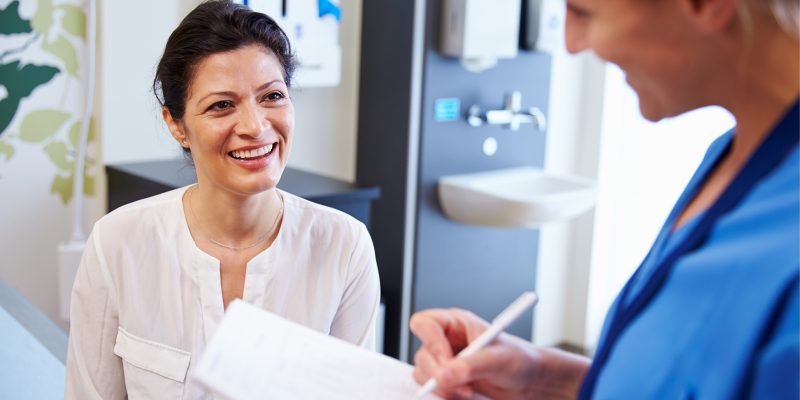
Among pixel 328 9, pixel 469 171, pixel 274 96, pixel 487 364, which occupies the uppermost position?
pixel 328 9

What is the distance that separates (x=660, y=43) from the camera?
68cm

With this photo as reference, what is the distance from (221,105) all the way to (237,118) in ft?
0.14

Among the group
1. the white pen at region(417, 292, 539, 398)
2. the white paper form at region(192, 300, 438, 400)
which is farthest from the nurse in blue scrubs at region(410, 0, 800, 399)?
the white paper form at region(192, 300, 438, 400)

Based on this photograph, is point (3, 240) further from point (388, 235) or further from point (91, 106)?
point (388, 235)

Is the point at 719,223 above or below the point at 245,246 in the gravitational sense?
above

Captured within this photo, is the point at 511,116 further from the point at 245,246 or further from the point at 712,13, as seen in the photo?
the point at 712,13

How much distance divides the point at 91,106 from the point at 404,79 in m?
1.06

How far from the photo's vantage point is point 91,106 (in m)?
2.82

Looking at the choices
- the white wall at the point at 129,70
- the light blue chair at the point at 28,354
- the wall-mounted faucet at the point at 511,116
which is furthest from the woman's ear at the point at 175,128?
the wall-mounted faucet at the point at 511,116

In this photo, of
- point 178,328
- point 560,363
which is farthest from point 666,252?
point 178,328

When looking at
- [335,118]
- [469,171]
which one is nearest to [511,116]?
[469,171]

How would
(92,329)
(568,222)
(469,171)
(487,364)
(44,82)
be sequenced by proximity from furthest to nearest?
(568,222) → (469,171) → (44,82) → (92,329) → (487,364)

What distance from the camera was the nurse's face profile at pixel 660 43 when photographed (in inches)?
26.0

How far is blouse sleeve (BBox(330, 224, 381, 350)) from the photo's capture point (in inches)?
70.9
